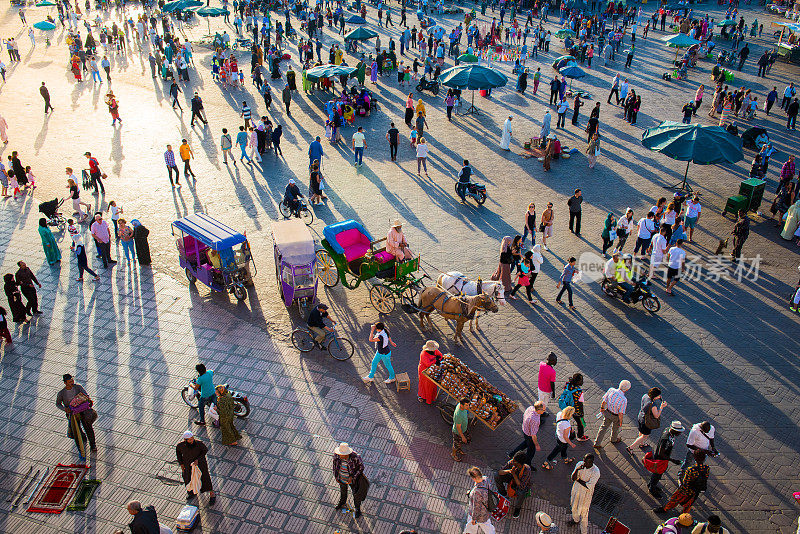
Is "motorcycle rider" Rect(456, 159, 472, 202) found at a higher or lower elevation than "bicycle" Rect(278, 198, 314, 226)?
higher

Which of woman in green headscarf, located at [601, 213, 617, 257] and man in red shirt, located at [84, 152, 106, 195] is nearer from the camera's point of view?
woman in green headscarf, located at [601, 213, 617, 257]

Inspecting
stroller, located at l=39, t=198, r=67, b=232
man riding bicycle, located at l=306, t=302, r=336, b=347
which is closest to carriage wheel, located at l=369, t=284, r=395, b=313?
man riding bicycle, located at l=306, t=302, r=336, b=347

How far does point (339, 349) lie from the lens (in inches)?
447

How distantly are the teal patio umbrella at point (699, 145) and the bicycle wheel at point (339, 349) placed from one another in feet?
35.8

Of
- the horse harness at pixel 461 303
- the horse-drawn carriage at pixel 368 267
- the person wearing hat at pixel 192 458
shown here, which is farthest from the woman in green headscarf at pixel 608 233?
the person wearing hat at pixel 192 458

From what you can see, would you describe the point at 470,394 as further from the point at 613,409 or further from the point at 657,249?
the point at 657,249

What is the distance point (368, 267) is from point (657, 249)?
698cm

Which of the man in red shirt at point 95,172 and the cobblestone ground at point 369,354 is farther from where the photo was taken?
the man in red shirt at point 95,172

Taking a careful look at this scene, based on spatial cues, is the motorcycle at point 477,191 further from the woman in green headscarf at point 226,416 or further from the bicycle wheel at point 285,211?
the woman in green headscarf at point 226,416

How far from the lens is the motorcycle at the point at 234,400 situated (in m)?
9.79

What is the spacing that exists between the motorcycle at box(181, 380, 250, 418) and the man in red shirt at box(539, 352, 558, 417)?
504 cm

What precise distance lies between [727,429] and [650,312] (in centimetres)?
347

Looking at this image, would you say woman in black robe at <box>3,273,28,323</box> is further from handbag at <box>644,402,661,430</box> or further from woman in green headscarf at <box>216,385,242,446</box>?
handbag at <box>644,402,661,430</box>

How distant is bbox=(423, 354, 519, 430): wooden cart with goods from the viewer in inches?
360
